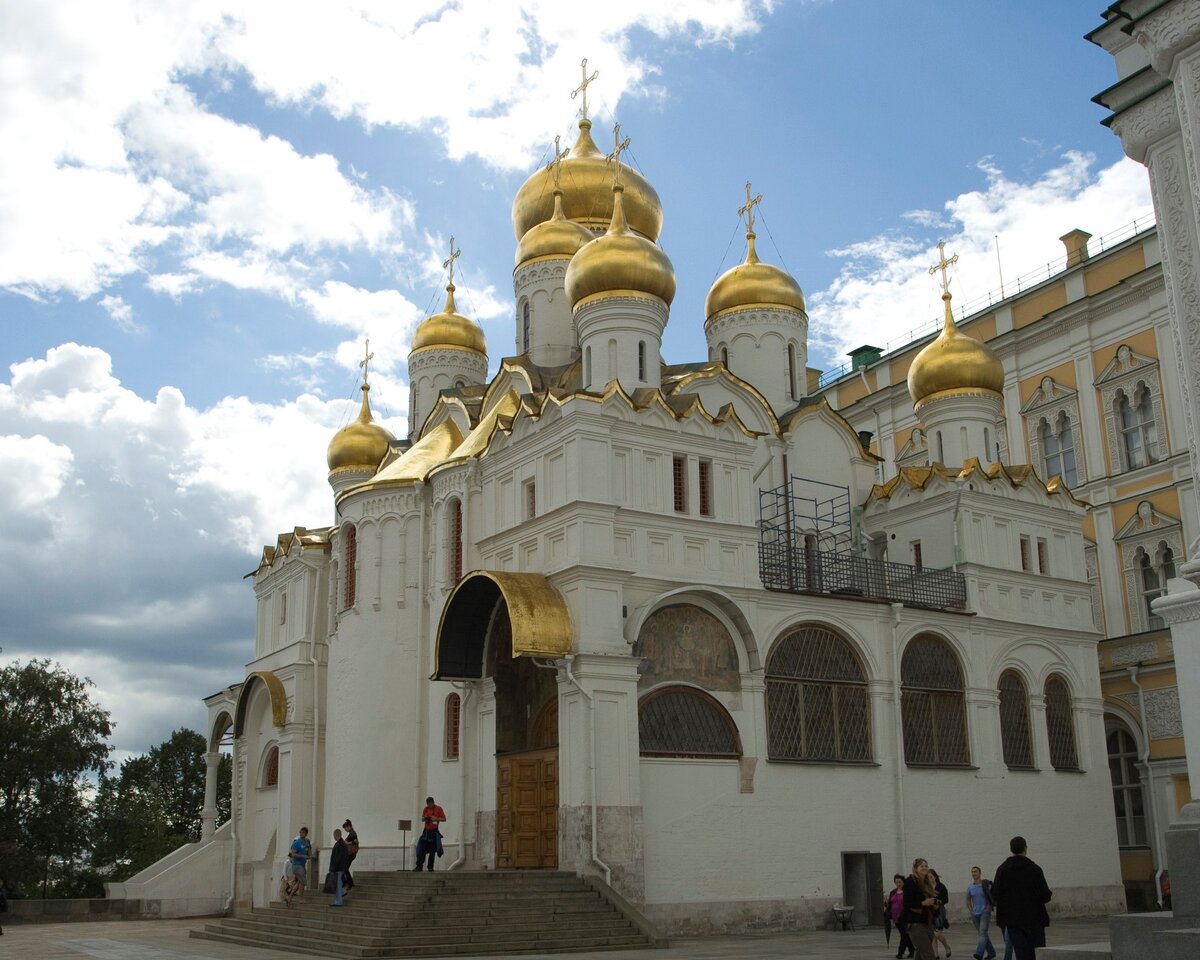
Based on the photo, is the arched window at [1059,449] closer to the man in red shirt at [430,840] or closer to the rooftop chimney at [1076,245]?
the rooftop chimney at [1076,245]

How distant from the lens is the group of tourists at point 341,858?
16.6 m

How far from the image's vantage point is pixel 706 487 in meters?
19.2

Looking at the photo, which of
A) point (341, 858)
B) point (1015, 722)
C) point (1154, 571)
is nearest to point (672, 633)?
point (341, 858)

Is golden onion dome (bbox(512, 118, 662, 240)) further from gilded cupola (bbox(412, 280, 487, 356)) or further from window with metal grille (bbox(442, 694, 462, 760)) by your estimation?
window with metal grille (bbox(442, 694, 462, 760))

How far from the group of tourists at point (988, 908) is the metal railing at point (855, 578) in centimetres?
622

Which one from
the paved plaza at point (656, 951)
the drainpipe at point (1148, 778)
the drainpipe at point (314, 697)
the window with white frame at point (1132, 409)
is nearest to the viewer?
the paved plaza at point (656, 951)

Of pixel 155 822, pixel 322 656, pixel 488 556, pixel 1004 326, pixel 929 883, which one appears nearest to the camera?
pixel 929 883

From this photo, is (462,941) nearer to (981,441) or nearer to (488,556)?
(488,556)

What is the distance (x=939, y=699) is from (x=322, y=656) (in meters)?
11.3

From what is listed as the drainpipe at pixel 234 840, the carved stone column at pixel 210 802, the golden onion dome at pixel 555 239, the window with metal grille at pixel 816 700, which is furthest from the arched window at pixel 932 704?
the carved stone column at pixel 210 802

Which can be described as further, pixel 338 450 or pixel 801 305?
pixel 338 450

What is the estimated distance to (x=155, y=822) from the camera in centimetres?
4762

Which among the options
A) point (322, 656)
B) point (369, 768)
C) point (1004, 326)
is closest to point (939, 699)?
point (369, 768)

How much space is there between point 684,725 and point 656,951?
3.90 m
